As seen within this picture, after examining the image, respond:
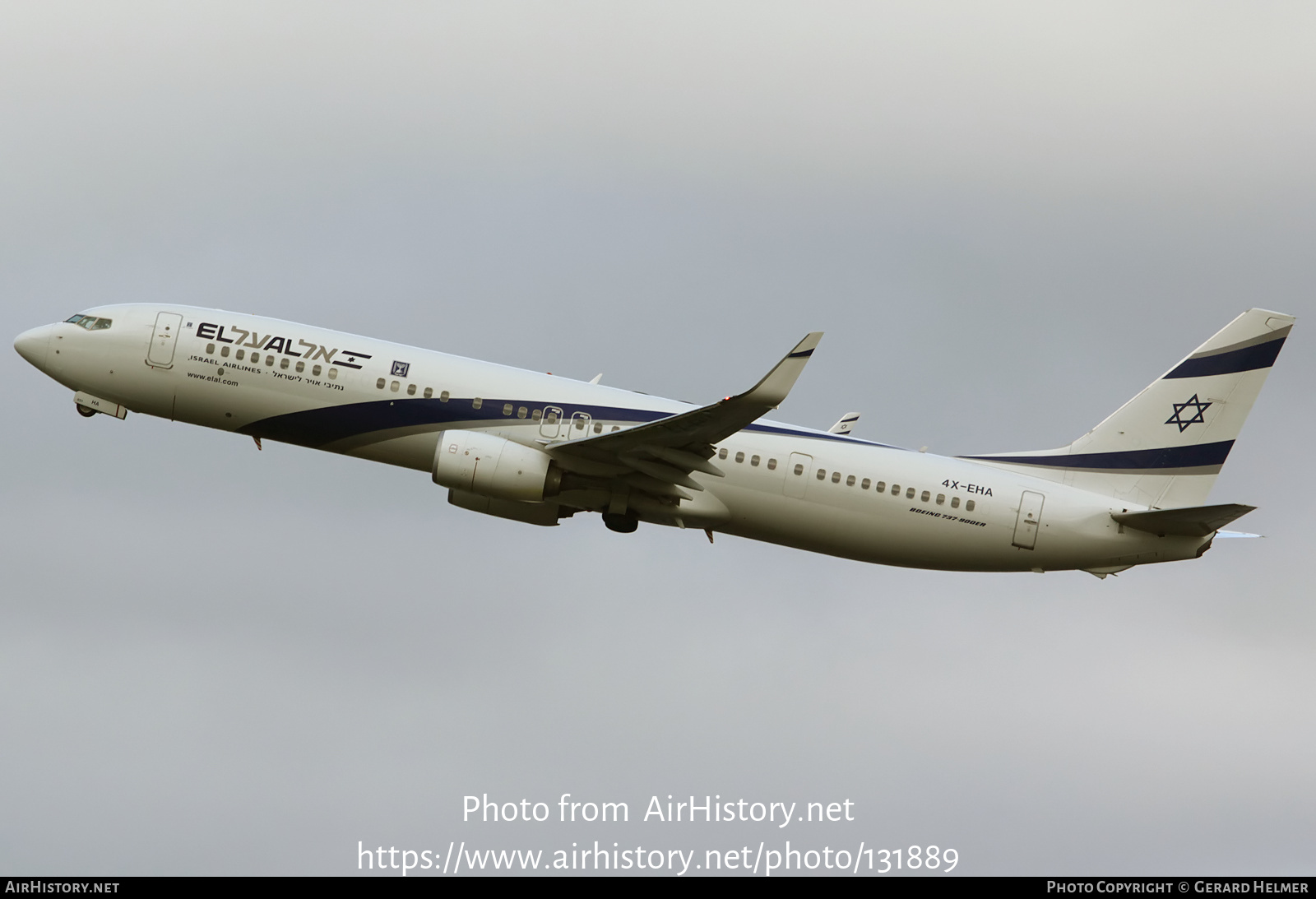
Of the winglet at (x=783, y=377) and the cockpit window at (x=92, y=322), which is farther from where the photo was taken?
the cockpit window at (x=92, y=322)

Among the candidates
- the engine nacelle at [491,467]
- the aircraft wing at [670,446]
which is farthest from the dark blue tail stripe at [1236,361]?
the engine nacelle at [491,467]

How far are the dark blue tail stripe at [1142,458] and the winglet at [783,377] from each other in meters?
11.4

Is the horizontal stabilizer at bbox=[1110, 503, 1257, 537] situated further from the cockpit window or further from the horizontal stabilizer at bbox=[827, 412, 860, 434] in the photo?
the cockpit window

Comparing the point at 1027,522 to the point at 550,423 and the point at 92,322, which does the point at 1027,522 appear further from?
the point at 92,322

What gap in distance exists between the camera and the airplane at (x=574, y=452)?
44.4 m

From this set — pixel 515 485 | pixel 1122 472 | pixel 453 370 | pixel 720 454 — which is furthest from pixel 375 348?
pixel 1122 472

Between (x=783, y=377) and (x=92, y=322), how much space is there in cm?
2367

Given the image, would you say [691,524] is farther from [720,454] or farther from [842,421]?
[842,421]

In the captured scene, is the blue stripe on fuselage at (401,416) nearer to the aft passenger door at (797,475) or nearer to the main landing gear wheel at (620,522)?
the aft passenger door at (797,475)

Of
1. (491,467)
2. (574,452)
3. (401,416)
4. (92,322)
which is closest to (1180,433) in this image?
(574,452)

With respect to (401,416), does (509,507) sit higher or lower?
lower

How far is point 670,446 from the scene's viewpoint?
42812 millimetres

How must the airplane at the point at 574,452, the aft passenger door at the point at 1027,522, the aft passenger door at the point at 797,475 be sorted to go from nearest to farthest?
the airplane at the point at 574,452 < the aft passenger door at the point at 797,475 < the aft passenger door at the point at 1027,522

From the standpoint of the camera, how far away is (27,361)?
155ft
